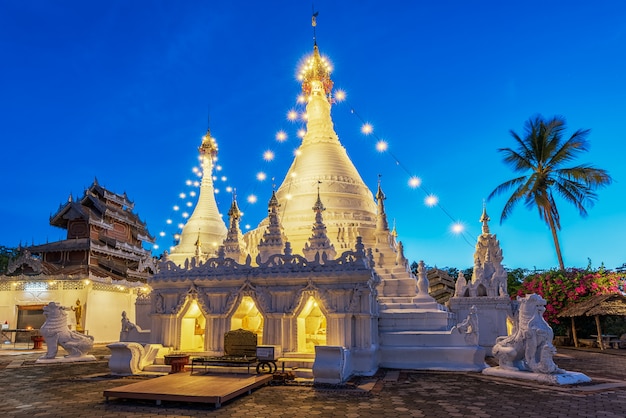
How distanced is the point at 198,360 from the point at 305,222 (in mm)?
11466

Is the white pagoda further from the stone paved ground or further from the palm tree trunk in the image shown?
the palm tree trunk

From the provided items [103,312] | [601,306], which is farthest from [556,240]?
[103,312]

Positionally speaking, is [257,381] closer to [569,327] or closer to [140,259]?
[569,327]

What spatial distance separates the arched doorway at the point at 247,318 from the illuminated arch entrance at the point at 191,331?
1365 millimetres

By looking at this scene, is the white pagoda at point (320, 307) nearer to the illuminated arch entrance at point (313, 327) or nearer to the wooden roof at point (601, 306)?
the illuminated arch entrance at point (313, 327)

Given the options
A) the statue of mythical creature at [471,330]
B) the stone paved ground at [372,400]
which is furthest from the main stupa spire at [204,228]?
the statue of mythical creature at [471,330]

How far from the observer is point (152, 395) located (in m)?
9.31

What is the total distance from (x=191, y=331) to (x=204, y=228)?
16.7 metres

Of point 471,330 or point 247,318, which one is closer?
point 471,330

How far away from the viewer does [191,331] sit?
654 inches

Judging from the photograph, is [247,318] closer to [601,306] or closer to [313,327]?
[313,327]

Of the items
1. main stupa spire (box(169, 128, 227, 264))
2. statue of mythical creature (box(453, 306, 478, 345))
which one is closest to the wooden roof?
statue of mythical creature (box(453, 306, 478, 345))

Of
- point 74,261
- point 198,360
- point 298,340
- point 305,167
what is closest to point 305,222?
point 305,167

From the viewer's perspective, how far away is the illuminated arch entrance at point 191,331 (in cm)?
1577
